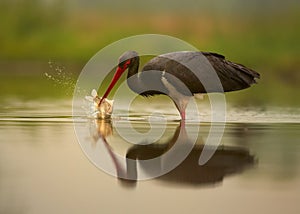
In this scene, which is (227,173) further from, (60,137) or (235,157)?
(60,137)

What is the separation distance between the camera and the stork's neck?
9.96 meters

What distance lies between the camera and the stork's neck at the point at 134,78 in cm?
996

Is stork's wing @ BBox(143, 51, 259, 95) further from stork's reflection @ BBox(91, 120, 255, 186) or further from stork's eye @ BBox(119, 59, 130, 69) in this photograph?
stork's reflection @ BBox(91, 120, 255, 186)

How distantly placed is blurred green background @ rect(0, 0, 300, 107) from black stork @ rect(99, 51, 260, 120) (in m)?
10.3

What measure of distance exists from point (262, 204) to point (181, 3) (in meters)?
17.9

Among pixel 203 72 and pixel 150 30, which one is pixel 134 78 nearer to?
pixel 203 72

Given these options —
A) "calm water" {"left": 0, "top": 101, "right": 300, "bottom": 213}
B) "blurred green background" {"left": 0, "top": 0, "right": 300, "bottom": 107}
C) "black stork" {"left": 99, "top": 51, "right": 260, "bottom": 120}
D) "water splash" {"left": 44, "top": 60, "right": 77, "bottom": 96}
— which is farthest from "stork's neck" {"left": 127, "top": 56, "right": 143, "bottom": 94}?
"blurred green background" {"left": 0, "top": 0, "right": 300, "bottom": 107}

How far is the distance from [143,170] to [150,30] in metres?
15.1

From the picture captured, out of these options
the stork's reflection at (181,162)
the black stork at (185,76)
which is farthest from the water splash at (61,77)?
the stork's reflection at (181,162)

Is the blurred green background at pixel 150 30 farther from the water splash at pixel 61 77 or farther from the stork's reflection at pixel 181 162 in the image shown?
the stork's reflection at pixel 181 162

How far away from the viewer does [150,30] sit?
70.3 ft

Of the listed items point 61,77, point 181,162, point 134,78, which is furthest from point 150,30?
point 181,162

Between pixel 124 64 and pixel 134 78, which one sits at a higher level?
pixel 124 64

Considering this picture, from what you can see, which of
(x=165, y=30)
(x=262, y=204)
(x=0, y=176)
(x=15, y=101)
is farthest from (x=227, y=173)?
(x=165, y=30)
